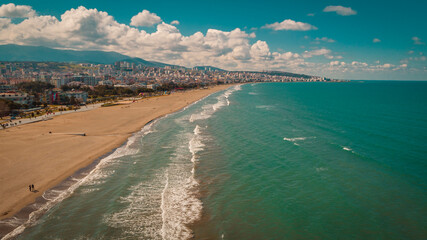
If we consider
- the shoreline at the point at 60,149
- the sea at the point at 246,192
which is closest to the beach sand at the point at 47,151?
the shoreline at the point at 60,149

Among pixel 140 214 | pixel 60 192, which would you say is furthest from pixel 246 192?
pixel 60 192

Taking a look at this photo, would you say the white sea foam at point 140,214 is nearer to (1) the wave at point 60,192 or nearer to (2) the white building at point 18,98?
(1) the wave at point 60,192

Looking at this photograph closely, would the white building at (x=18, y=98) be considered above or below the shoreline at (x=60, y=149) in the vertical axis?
above

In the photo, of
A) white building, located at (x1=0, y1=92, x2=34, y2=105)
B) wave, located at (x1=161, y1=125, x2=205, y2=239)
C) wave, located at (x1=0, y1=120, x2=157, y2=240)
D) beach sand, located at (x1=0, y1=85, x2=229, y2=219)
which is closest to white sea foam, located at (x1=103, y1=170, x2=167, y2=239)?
wave, located at (x1=161, y1=125, x2=205, y2=239)

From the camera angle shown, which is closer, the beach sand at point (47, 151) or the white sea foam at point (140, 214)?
the white sea foam at point (140, 214)

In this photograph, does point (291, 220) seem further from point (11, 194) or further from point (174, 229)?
point (11, 194)

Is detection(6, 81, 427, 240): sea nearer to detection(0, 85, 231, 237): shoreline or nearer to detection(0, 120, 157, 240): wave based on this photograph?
detection(0, 120, 157, 240): wave
